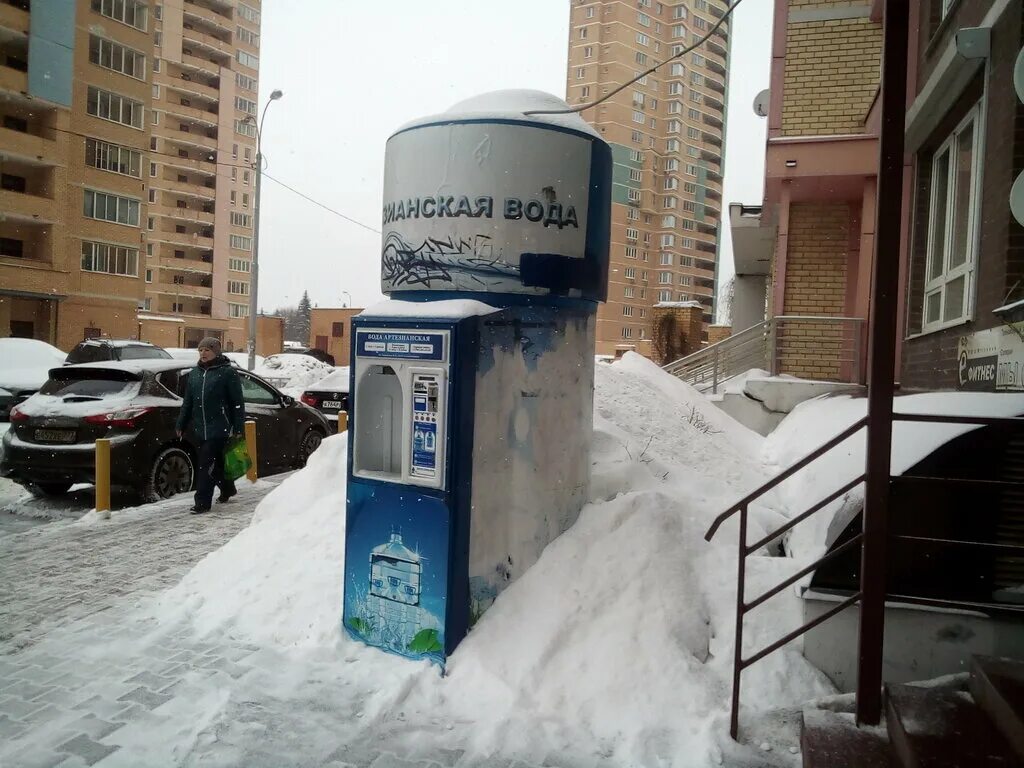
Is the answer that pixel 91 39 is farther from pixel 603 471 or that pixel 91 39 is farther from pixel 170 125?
pixel 603 471

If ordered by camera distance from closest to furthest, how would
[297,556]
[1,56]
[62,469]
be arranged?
[297,556] → [62,469] → [1,56]

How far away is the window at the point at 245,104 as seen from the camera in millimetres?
67938

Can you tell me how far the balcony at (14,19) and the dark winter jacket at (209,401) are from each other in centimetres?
3558

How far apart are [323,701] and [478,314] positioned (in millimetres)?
2132

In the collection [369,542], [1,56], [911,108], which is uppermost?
[1,56]

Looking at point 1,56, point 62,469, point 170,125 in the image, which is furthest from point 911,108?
point 170,125

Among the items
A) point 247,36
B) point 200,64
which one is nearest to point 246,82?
point 247,36

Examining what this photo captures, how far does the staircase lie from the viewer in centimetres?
264

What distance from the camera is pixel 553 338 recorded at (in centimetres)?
440

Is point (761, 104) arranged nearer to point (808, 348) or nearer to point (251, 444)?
point (808, 348)

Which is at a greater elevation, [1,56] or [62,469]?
[1,56]

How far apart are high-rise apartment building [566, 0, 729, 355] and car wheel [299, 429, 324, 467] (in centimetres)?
6158

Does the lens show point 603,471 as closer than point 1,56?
Yes

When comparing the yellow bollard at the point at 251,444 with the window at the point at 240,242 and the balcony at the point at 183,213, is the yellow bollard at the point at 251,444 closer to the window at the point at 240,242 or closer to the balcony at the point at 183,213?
the balcony at the point at 183,213
